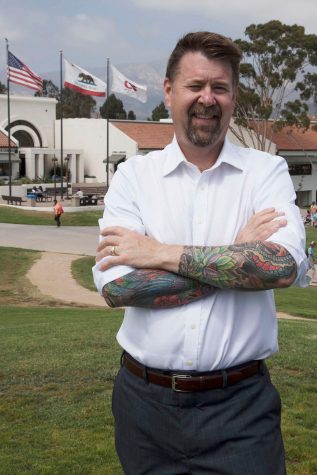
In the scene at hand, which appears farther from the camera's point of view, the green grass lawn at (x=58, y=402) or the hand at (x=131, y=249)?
the green grass lawn at (x=58, y=402)

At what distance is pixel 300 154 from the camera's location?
206 ft

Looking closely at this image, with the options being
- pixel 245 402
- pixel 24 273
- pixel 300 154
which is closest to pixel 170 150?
pixel 245 402

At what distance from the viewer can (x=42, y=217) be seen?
34.6 meters

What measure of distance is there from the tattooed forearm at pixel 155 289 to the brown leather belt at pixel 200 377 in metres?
0.27

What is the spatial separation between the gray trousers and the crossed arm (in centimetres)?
37

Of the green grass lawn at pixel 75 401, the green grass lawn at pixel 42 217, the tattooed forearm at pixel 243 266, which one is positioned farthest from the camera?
the green grass lawn at pixel 42 217

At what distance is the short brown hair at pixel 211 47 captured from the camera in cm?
256

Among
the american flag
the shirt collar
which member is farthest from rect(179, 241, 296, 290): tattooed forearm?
the american flag

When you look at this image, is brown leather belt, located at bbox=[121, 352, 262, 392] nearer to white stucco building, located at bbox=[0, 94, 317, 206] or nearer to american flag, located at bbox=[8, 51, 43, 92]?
american flag, located at bbox=[8, 51, 43, 92]

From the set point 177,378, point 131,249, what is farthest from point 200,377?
point 131,249

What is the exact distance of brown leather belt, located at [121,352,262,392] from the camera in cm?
246

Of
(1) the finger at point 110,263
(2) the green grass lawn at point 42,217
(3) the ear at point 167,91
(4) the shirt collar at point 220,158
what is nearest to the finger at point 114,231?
(1) the finger at point 110,263

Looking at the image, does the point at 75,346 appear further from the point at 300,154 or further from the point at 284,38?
the point at 300,154

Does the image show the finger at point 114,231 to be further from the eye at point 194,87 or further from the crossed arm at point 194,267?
the eye at point 194,87
